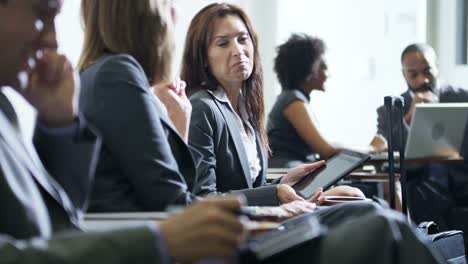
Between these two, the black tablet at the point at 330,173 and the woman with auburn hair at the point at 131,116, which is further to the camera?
the black tablet at the point at 330,173

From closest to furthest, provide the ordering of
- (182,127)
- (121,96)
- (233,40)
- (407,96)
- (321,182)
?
(121,96) → (182,127) → (321,182) → (233,40) → (407,96)

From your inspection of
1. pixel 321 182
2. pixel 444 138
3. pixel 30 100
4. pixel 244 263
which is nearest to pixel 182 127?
pixel 321 182

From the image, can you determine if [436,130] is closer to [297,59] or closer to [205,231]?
[297,59]

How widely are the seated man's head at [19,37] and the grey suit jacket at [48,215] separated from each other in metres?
0.11

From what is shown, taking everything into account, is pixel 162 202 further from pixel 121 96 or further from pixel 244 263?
pixel 244 263

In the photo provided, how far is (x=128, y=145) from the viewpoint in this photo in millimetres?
1938

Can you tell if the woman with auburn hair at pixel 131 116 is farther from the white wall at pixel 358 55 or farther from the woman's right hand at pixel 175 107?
the white wall at pixel 358 55

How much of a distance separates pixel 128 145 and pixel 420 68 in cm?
434

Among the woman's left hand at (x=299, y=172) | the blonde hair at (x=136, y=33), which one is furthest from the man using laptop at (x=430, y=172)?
the blonde hair at (x=136, y=33)

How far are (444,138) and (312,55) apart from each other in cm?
100

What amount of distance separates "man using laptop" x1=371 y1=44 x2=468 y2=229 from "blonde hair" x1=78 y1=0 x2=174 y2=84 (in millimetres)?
2559

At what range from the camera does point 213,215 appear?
1.19m

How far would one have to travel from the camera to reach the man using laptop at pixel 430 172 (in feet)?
16.4

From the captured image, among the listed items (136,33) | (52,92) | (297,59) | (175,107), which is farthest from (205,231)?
(297,59)
